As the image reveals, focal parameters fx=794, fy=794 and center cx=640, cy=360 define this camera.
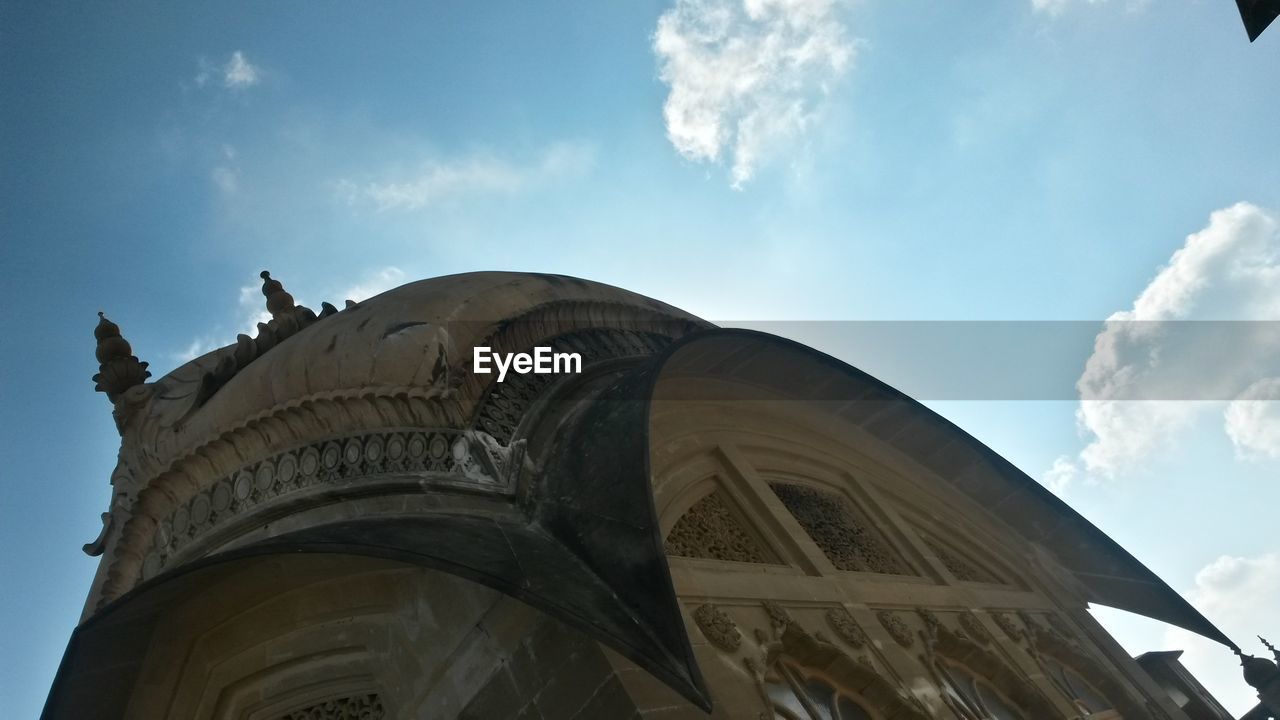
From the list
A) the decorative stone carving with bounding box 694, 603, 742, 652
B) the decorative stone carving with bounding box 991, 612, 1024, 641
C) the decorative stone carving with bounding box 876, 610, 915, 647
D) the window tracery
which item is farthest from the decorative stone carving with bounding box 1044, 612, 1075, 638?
the decorative stone carving with bounding box 694, 603, 742, 652

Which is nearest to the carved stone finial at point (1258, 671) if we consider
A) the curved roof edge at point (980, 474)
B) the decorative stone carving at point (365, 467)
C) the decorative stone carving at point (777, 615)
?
the curved roof edge at point (980, 474)

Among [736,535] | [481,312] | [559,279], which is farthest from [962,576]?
[481,312]

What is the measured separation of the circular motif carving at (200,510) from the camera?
4.37m

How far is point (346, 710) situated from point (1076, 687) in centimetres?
560

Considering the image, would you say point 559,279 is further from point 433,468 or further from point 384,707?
point 384,707

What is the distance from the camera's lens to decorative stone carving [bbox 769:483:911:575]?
5.71 m

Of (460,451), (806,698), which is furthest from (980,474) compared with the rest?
(460,451)

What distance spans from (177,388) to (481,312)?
2.36 meters

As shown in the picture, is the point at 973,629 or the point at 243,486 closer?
the point at 243,486

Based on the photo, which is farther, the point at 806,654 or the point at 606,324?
the point at 606,324

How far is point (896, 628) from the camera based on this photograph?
16.0 ft

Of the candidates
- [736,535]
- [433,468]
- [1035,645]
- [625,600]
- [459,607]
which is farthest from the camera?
[1035,645]

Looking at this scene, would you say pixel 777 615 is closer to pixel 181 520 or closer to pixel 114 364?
pixel 181 520

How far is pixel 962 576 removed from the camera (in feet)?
22.7
